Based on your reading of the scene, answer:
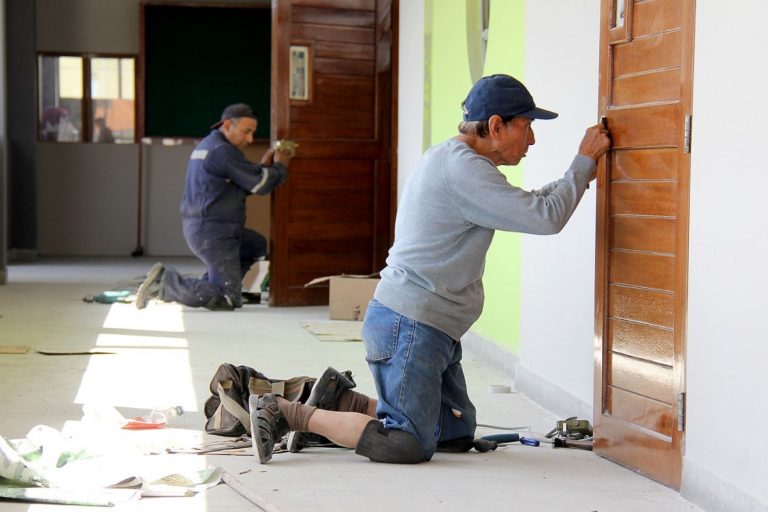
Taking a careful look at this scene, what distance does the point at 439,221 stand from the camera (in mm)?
3828

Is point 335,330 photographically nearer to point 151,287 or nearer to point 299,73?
point 151,287

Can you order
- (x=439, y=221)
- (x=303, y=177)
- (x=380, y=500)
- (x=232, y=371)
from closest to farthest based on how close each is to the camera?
(x=380, y=500) < (x=439, y=221) < (x=232, y=371) < (x=303, y=177)

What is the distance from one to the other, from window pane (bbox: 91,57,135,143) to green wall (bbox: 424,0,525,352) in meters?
6.77

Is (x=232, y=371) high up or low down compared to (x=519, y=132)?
down

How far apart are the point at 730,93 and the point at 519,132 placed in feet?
2.82

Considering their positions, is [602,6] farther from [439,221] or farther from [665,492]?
[665,492]

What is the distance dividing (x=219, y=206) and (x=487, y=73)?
114 inches

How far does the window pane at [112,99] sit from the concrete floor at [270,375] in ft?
17.2

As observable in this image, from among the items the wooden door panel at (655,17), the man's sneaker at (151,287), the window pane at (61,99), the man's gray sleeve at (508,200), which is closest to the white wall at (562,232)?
the wooden door panel at (655,17)

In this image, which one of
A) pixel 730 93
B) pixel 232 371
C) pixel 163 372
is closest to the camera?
pixel 730 93

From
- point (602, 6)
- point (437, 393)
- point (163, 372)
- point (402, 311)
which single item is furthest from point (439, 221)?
point (163, 372)

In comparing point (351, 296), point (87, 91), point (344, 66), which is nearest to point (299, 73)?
point (344, 66)

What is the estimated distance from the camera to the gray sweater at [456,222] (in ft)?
12.2

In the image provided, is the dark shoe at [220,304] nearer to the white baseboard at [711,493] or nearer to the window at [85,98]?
the white baseboard at [711,493]
